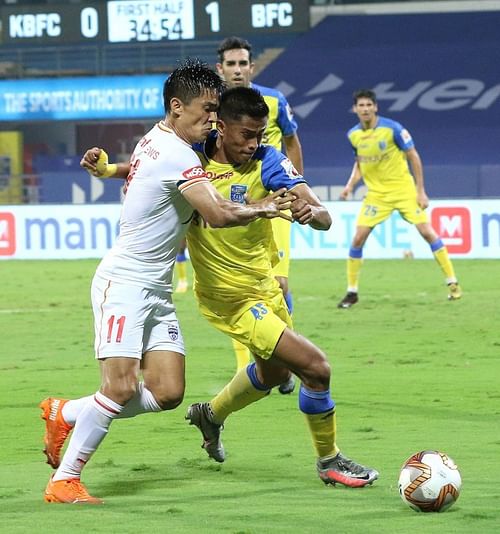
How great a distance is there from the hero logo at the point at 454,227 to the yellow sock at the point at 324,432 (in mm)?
16294

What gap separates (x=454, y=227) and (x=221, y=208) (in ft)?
56.6

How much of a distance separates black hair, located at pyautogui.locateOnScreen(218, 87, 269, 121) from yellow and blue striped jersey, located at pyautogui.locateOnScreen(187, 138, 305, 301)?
0.98 feet

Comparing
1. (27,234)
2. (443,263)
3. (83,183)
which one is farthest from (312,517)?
(83,183)

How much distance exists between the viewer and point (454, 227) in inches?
895

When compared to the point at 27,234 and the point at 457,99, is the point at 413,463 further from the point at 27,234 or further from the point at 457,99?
the point at 457,99

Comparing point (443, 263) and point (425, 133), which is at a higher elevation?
point (425, 133)

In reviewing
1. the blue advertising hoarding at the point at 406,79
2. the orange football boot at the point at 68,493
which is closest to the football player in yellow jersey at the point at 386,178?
the orange football boot at the point at 68,493

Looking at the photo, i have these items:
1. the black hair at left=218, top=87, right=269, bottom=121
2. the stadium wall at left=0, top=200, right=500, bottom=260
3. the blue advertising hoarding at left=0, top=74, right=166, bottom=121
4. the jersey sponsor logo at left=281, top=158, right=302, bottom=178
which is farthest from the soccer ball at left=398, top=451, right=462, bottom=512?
the blue advertising hoarding at left=0, top=74, right=166, bottom=121

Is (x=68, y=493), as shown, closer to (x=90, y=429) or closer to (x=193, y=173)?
(x=90, y=429)

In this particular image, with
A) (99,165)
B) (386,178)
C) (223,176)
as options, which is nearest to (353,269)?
(386,178)

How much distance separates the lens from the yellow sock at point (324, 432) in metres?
6.48

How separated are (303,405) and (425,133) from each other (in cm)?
2878

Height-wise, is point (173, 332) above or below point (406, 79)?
below

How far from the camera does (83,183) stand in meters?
31.6
